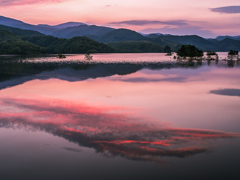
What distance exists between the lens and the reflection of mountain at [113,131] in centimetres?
1162

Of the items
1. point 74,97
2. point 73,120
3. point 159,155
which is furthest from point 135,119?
point 74,97

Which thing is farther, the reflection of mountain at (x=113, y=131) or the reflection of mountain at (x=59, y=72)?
the reflection of mountain at (x=59, y=72)

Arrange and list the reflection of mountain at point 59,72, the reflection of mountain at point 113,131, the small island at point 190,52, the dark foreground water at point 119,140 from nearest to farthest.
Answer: the dark foreground water at point 119,140 < the reflection of mountain at point 113,131 < the reflection of mountain at point 59,72 < the small island at point 190,52

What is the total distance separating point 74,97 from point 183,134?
46.7ft

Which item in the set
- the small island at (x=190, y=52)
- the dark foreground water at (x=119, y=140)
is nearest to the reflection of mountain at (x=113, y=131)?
the dark foreground water at (x=119, y=140)

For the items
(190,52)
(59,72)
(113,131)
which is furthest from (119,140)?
(190,52)

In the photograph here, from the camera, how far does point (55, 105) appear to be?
68.8 ft

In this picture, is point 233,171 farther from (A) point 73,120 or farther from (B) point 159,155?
(A) point 73,120

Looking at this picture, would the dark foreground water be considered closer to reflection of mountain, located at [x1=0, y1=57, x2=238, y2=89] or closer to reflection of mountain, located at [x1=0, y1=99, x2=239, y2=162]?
reflection of mountain, located at [x1=0, y1=99, x2=239, y2=162]

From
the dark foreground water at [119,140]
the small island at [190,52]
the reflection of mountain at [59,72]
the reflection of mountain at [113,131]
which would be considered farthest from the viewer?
the small island at [190,52]

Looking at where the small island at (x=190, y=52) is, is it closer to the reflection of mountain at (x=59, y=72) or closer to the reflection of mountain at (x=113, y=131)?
the reflection of mountain at (x=59, y=72)

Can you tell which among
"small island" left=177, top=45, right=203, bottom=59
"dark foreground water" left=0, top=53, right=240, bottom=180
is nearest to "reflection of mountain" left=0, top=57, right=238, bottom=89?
"dark foreground water" left=0, top=53, right=240, bottom=180

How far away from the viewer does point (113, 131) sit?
14.1m

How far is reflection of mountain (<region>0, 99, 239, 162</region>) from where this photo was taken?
11617 millimetres
